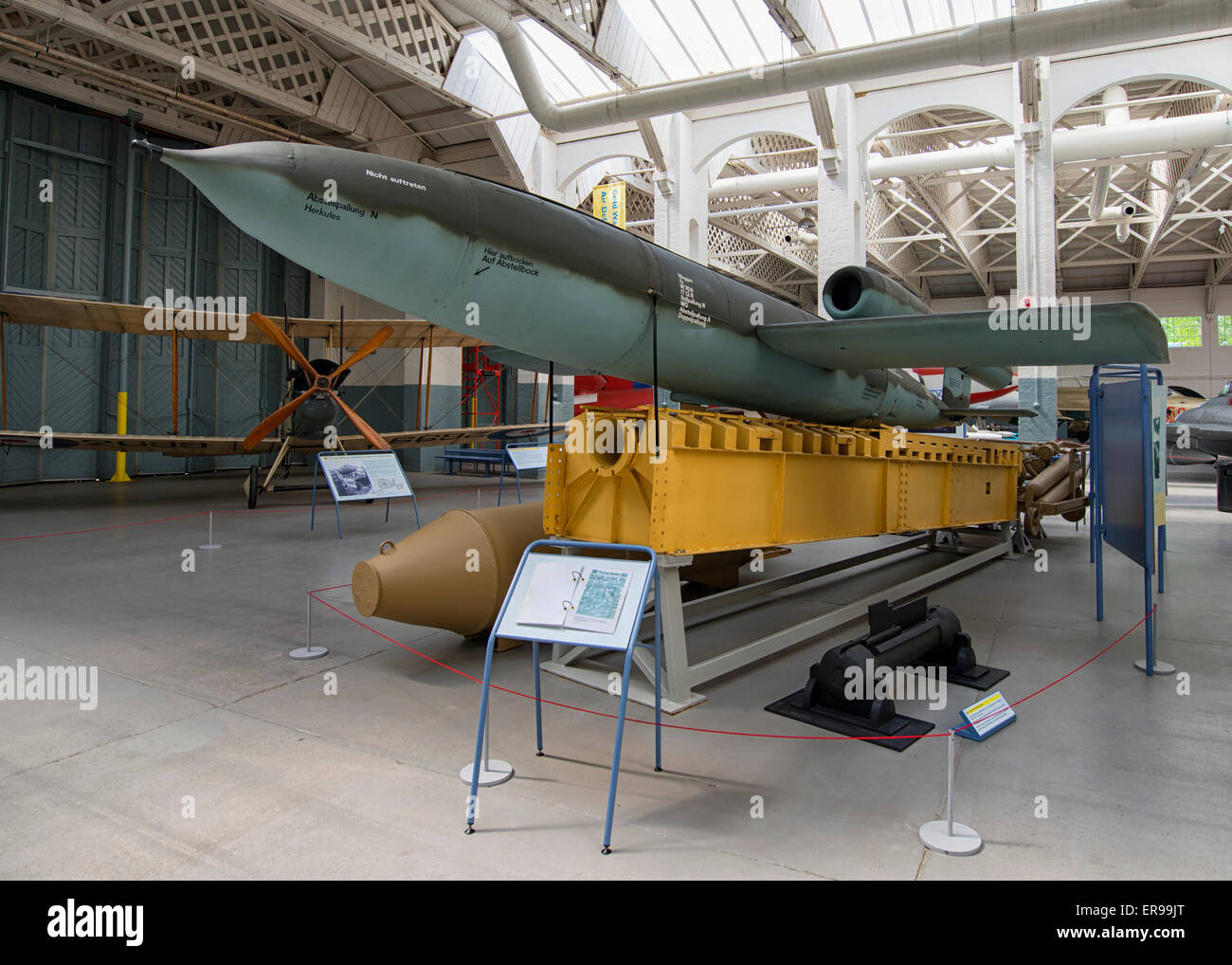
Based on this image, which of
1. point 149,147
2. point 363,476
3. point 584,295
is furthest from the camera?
point 363,476

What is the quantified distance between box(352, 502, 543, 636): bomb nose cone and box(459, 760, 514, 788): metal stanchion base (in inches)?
61.4

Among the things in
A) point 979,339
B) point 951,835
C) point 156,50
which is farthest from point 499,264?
point 156,50

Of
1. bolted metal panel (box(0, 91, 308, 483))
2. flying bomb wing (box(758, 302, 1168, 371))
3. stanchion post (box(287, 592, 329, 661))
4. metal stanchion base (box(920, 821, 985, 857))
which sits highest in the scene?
bolted metal panel (box(0, 91, 308, 483))

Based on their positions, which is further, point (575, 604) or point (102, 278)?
point (102, 278)

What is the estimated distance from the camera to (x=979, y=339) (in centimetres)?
488

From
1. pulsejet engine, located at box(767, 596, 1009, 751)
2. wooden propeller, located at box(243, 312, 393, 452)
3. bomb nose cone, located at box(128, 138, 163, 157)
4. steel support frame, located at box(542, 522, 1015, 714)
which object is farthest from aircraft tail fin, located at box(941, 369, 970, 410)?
bomb nose cone, located at box(128, 138, 163, 157)

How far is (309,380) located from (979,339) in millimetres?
11480

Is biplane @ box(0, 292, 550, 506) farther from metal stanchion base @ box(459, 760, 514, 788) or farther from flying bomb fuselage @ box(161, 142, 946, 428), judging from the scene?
metal stanchion base @ box(459, 760, 514, 788)

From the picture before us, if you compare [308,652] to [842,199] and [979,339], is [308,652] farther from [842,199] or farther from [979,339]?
[842,199]

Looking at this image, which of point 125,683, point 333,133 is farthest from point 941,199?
point 125,683

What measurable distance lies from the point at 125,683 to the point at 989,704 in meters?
4.71

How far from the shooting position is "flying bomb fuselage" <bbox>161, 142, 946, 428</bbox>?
10.6ft

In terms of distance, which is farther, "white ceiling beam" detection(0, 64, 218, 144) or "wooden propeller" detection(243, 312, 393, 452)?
"white ceiling beam" detection(0, 64, 218, 144)
